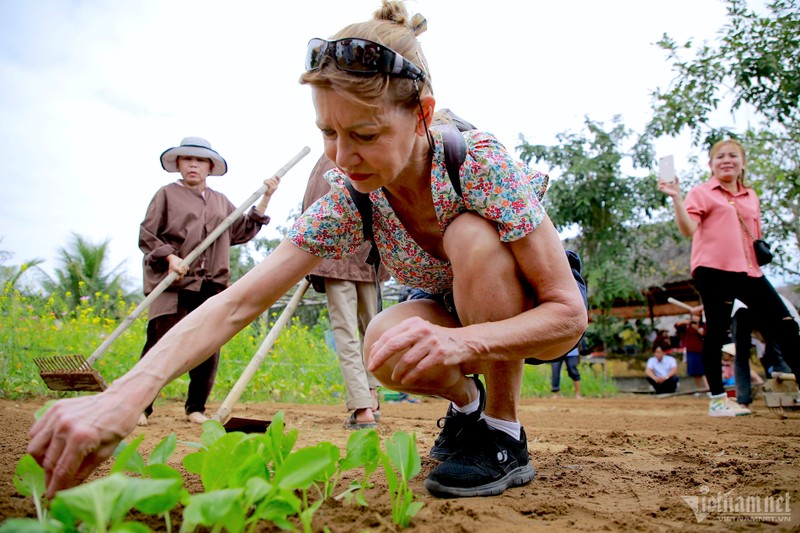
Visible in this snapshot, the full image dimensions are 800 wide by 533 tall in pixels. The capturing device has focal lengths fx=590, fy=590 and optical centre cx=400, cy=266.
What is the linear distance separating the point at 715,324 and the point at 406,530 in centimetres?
381

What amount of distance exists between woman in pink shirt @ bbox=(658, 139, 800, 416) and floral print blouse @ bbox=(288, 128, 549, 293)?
2941 millimetres

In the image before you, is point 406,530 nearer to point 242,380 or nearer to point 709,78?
point 242,380

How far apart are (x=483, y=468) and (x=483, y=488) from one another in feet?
0.20

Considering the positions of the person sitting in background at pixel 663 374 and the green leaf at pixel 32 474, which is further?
the person sitting in background at pixel 663 374

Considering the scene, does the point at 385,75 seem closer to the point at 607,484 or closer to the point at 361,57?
the point at 361,57

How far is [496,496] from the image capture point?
165cm

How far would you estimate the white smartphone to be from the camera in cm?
442

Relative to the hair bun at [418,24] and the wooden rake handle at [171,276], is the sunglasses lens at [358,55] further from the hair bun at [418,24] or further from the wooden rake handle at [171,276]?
the wooden rake handle at [171,276]

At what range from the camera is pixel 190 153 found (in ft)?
14.1

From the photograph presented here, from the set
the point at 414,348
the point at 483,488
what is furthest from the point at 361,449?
the point at 483,488

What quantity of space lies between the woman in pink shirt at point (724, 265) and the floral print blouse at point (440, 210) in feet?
9.65

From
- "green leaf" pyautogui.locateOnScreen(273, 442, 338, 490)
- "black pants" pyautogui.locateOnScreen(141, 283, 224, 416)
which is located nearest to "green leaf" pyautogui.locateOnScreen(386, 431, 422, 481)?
"green leaf" pyautogui.locateOnScreen(273, 442, 338, 490)

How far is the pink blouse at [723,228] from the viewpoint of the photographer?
14.1 feet

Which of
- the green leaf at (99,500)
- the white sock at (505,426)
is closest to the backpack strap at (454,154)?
the white sock at (505,426)
